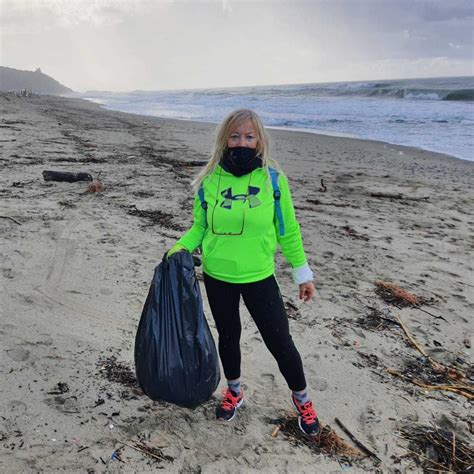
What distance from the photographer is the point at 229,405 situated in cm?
250

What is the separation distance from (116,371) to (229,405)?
2.47ft

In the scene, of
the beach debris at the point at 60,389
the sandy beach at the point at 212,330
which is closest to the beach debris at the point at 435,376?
the sandy beach at the point at 212,330

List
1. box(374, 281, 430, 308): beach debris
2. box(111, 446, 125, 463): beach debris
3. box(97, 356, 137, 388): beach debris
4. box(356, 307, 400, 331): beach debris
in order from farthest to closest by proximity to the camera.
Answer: box(374, 281, 430, 308): beach debris < box(356, 307, 400, 331): beach debris < box(97, 356, 137, 388): beach debris < box(111, 446, 125, 463): beach debris

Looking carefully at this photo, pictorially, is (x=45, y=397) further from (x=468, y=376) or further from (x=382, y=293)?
(x=382, y=293)

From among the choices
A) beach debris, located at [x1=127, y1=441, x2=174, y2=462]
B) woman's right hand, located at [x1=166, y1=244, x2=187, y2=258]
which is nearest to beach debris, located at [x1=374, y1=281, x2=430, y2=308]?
woman's right hand, located at [x1=166, y1=244, x2=187, y2=258]

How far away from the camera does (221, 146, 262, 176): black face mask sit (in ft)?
7.12

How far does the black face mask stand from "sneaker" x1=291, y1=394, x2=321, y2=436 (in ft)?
4.19

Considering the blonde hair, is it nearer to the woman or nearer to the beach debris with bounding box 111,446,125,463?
the woman

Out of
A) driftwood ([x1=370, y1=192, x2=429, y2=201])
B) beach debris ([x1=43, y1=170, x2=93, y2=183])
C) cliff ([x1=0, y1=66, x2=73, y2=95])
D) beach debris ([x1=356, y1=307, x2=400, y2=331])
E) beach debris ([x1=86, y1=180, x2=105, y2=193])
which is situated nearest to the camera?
beach debris ([x1=356, y1=307, x2=400, y2=331])

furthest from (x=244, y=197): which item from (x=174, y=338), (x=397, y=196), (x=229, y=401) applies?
(x=397, y=196)

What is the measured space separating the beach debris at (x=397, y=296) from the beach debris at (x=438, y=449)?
1.58 meters

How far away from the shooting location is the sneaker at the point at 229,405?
2.47 metres

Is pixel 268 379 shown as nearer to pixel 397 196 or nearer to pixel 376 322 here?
pixel 376 322

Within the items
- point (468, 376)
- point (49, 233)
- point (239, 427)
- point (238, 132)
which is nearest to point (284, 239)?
point (238, 132)
